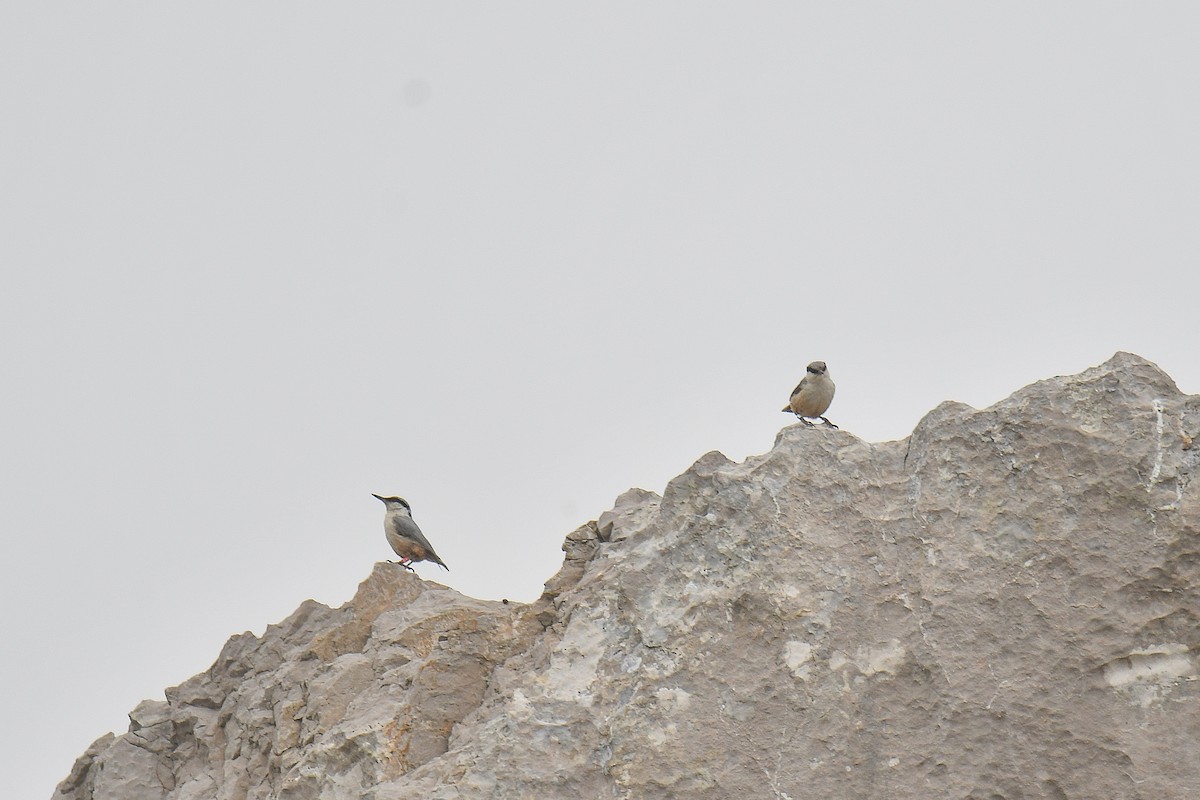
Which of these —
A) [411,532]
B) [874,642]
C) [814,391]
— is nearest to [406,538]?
[411,532]

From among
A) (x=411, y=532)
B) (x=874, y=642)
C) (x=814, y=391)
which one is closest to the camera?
(x=874, y=642)

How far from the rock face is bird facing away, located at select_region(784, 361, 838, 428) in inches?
145

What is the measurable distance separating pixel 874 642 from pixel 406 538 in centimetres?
689

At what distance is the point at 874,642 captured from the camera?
24.1 feet

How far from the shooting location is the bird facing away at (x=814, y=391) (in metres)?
11.8

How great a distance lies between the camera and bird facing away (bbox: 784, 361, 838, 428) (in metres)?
11.8

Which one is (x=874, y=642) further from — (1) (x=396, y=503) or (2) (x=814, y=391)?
(1) (x=396, y=503)

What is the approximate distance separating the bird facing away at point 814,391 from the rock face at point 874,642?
145 inches

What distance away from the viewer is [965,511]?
299 inches

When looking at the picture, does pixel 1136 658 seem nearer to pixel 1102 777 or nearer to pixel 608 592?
pixel 1102 777

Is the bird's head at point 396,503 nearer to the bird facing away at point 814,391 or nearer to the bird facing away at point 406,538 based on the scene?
the bird facing away at point 406,538

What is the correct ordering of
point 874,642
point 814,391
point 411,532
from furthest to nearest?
point 411,532
point 814,391
point 874,642

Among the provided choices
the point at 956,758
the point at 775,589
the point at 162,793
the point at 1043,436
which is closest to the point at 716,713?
the point at 775,589

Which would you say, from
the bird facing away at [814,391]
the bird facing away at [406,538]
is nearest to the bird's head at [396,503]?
the bird facing away at [406,538]
